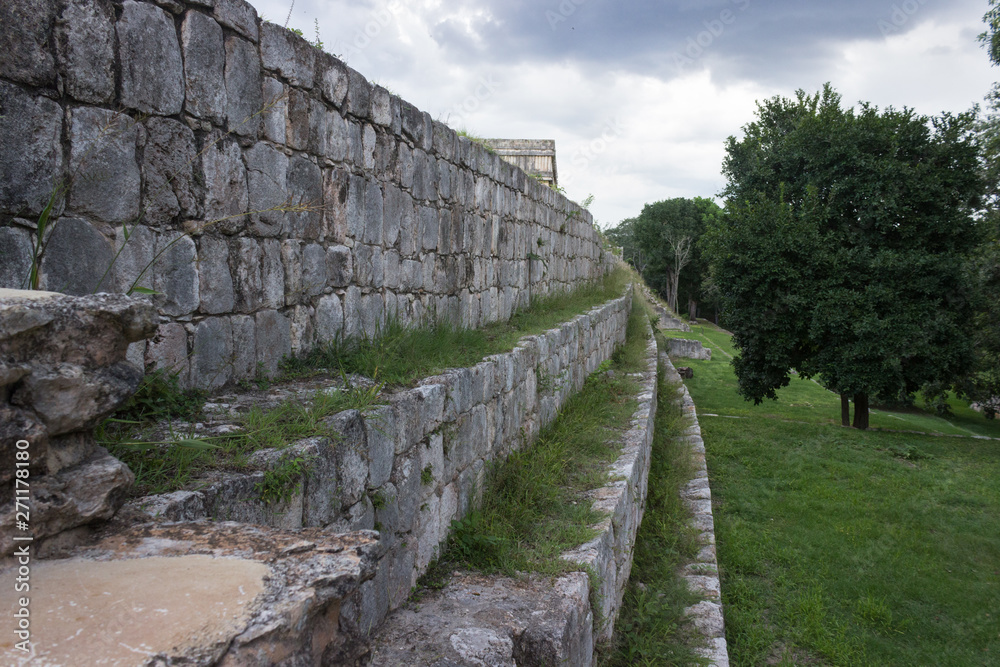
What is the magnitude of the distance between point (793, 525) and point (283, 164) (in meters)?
7.75

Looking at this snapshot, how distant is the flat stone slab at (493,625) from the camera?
8.48 feet

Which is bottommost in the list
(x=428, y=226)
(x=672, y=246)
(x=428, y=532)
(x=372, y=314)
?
(x=428, y=532)

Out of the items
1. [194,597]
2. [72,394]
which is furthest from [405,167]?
[194,597]

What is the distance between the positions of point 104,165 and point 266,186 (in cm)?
83

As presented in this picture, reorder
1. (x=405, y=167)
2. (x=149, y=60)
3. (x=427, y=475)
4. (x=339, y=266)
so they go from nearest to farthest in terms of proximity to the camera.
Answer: (x=149, y=60) < (x=427, y=475) < (x=339, y=266) < (x=405, y=167)

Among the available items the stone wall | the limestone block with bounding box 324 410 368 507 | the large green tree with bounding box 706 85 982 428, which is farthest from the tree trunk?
the limestone block with bounding box 324 410 368 507

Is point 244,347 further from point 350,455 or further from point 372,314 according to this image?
point 372,314

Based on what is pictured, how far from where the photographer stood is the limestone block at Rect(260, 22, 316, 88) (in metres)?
3.14

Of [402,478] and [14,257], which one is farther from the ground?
[14,257]

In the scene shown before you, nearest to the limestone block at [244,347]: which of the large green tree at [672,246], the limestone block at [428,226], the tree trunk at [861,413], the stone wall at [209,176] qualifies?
the stone wall at [209,176]

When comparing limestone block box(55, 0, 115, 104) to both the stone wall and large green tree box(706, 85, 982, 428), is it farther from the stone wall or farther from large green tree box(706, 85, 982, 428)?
large green tree box(706, 85, 982, 428)

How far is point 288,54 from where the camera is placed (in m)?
3.27

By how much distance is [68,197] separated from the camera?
2303 millimetres

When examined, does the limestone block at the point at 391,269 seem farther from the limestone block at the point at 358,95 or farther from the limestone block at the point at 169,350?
the limestone block at the point at 169,350
